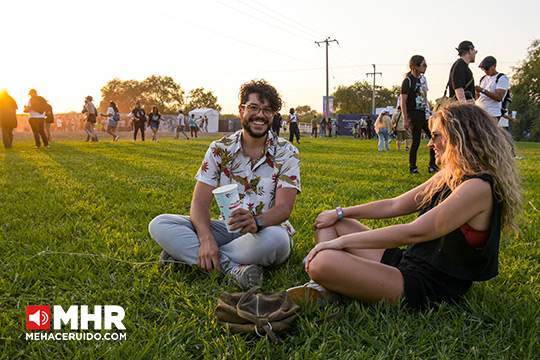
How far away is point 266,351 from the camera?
5.98ft

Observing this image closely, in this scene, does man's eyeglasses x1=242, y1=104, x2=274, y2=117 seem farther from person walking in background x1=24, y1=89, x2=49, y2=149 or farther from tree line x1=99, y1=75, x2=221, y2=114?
tree line x1=99, y1=75, x2=221, y2=114

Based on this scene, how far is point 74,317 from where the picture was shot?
84.1 inches

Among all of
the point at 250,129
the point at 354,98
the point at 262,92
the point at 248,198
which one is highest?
the point at 354,98

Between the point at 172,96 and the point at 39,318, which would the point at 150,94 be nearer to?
the point at 172,96

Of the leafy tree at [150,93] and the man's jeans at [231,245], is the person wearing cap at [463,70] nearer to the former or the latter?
the man's jeans at [231,245]

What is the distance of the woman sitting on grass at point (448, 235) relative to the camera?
1944mm

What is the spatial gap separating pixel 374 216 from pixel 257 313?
3.70ft

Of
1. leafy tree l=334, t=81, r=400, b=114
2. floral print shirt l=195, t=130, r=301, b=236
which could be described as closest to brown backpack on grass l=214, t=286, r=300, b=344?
floral print shirt l=195, t=130, r=301, b=236

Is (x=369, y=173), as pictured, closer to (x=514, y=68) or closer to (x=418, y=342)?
(x=418, y=342)

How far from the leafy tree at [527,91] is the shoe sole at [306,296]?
40.8 m

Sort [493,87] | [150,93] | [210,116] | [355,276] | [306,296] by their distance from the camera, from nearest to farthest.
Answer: [355,276] < [306,296] < [493,87] < [210,116] < [150,93]

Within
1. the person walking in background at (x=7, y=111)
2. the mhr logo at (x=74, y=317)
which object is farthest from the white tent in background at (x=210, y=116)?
the mhr logo at (x=74, y=317)

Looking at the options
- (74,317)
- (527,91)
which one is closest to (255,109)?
(74,317)

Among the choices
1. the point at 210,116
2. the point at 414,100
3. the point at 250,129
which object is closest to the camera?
the point at 250,129
